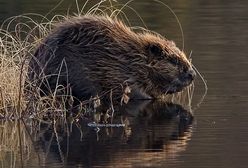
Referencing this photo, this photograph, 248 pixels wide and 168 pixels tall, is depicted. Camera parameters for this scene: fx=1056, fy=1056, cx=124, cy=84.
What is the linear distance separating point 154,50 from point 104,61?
64 cm

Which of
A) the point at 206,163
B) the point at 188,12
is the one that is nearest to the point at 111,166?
the point at 206,163

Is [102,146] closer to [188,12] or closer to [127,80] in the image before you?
[127,80]

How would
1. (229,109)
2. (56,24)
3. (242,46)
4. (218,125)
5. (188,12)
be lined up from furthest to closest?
(188,12), (242,46), (56,24), (229,109), (218,125)

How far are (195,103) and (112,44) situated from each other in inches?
45.3

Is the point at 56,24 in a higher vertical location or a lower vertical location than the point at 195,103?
higher

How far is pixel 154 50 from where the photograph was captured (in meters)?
11.4

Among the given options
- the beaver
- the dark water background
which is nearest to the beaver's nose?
the beaver

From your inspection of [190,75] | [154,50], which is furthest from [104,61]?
[190,75]

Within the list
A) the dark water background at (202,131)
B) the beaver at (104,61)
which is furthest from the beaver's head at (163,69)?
the dark water background at (202,131)

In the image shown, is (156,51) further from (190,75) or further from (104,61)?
(104,61)

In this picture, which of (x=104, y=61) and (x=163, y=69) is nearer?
(x=104, y=61)

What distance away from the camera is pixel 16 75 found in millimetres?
10516

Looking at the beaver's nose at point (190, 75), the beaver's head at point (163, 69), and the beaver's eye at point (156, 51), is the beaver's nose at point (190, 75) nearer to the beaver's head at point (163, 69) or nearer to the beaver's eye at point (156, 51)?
the beaver's head at point (163, 69)

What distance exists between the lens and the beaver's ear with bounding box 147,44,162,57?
1136cm
